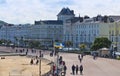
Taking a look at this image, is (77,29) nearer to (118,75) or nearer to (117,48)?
(117,48)

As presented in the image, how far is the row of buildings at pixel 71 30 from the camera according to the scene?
10025cm

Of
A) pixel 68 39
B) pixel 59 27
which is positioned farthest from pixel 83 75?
pixel 59 27

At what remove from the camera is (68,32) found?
12700 cm

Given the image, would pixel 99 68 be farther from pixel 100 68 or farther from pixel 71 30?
pixel 71 30

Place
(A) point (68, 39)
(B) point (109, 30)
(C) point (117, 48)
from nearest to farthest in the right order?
(C) point (117, 48)
(B) point (109, 30)
(A) point (68, 39)

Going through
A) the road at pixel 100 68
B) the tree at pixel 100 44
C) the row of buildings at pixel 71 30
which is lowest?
the road at pixel 100 68

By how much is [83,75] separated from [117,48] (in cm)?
5531

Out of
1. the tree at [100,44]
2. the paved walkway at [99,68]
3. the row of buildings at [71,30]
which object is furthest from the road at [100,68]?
the row of buildings at [71,30]

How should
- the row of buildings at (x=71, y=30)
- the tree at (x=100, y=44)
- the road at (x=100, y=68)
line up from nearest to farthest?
the road at (x=100, y=68) → the tree at (x=100, y=44) → the row of buildings at (x=71, y=30)

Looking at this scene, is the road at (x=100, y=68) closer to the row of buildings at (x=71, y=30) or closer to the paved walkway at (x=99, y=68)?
the paved walkway at (x=99, y=68)

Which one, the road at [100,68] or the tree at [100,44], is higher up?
the tree at [100,44]

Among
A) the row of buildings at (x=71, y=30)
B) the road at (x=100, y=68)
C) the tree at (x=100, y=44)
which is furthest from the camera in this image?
the row of buildings at (x=71, y=30)

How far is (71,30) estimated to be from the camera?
12431 cm

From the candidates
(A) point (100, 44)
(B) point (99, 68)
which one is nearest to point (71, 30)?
(A) point (100, 44)
